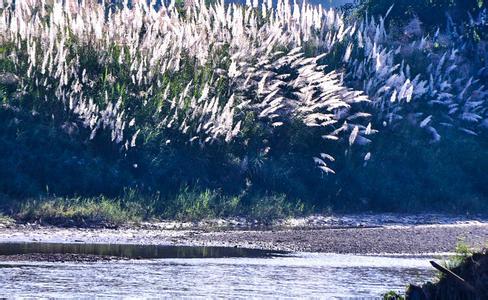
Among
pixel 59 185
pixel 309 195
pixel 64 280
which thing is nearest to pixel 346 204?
pixel 309 195

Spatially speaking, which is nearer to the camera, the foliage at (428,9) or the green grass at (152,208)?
the green grass at (152,208)

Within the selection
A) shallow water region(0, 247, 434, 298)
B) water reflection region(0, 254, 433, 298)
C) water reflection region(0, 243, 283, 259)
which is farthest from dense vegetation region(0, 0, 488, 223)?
water reflection region(0, 254, 433, 298)

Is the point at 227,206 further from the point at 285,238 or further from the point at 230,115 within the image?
the point at 285,238

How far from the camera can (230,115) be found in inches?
1161

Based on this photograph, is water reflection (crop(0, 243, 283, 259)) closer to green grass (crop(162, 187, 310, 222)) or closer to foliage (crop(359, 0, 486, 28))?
green grass (crop(162, 187, 310, 222))

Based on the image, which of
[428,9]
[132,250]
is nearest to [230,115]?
[132,250]

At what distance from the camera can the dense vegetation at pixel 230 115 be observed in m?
A: 27.7

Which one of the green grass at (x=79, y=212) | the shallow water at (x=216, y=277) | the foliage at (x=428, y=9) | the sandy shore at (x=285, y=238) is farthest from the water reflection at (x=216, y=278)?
the foliage at (x=428, y=9)

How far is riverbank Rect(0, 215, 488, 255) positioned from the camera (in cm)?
2412

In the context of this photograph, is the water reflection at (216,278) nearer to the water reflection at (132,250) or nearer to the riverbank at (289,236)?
the water reflection at (132,250)

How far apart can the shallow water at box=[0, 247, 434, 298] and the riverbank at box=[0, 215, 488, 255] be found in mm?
1752

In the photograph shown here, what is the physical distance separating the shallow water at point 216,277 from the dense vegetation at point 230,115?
5505mm

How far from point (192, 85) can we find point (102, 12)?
3079 mm

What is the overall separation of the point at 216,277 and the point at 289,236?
6.57 metres
